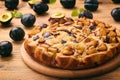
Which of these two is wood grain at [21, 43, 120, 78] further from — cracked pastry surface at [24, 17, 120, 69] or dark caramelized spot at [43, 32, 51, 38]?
dark caramelized spot at [43, 32, 51, 38]

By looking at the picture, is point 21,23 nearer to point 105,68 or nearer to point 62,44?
point 62,44

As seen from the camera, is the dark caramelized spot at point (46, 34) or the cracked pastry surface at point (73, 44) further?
the dark caramelized spot at point (46, 34)

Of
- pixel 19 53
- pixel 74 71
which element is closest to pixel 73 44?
pixel 74 71

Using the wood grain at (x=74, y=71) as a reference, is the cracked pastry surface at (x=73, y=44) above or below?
above

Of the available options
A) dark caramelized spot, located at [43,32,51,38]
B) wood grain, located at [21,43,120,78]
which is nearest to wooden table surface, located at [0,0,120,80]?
wood grain, located at [21,43,120,78]

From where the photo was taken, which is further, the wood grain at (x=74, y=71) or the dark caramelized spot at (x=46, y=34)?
the dark caramelized spot at (x=46, y=34)

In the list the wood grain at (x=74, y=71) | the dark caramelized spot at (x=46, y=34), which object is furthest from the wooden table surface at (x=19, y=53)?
the dark caramelized spot at (x=46, y=34)

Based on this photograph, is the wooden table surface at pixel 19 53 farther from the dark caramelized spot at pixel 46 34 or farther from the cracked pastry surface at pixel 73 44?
the dark caramelized spot at pixel 46 34

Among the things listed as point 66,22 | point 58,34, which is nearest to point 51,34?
point 58,34
